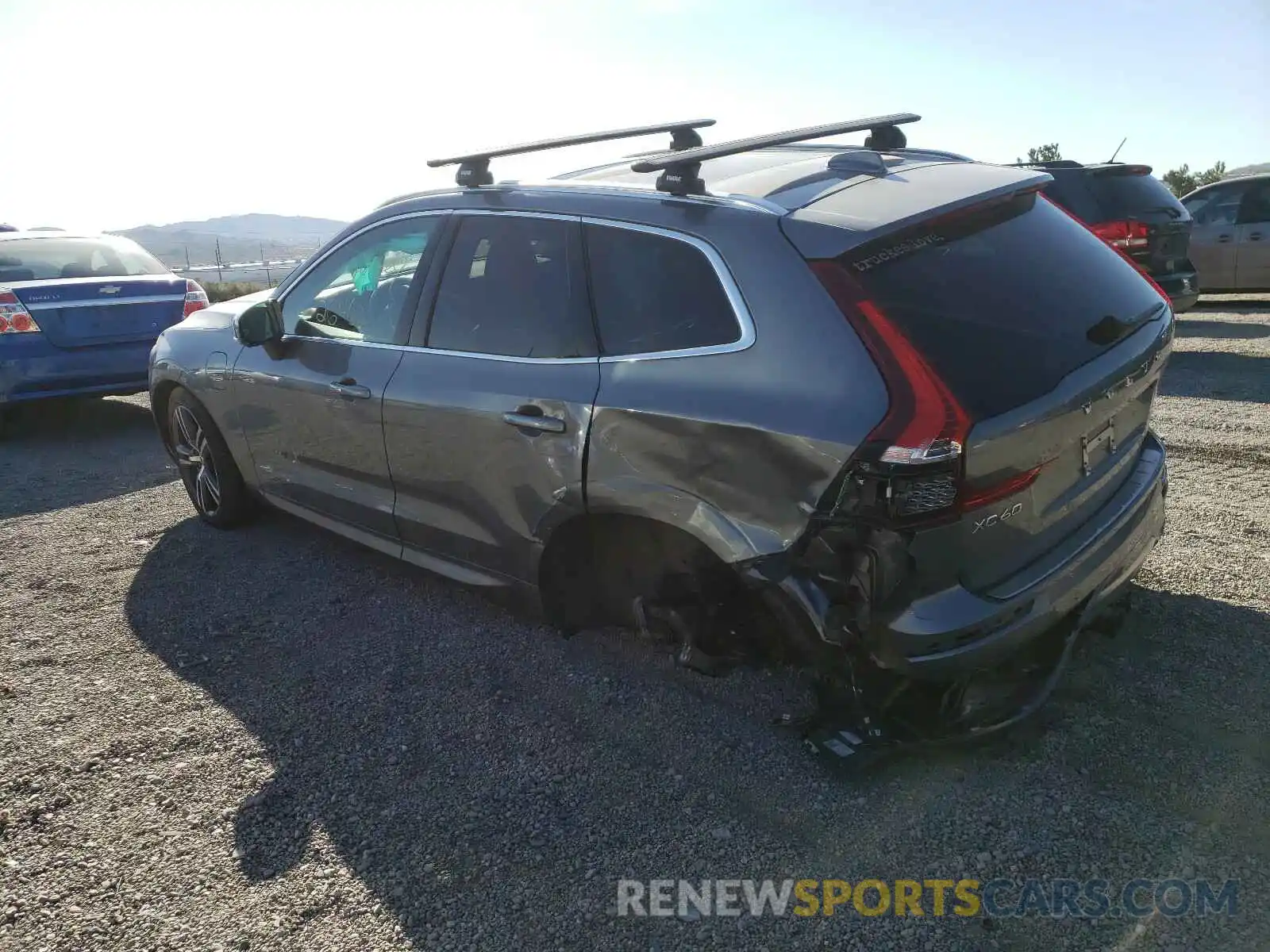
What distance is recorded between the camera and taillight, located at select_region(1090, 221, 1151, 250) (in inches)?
325

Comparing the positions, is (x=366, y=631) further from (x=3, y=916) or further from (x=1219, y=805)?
(x=1219, y=805)

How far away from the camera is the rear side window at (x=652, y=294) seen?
2.79 m

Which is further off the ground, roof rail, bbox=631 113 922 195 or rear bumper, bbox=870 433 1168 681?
roof rail, bbox=631 113 922 195

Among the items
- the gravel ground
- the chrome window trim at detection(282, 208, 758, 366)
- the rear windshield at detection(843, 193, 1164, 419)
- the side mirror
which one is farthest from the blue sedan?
the rear windshield at detection(843, 193, 1164, 419)

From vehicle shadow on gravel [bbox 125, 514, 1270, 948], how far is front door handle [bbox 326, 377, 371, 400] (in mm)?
958

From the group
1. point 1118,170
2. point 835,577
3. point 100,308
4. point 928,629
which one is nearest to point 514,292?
point 835,577

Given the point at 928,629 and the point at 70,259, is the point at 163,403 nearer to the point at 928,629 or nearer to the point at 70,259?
the point at 70,259

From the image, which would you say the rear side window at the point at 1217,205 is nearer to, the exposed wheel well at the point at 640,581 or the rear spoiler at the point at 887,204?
the rear spoiler at the point at 887,204

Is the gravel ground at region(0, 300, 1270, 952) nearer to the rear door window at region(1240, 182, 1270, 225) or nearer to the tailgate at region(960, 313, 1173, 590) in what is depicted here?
the tailgate at region(960, 313, 1173, 590)

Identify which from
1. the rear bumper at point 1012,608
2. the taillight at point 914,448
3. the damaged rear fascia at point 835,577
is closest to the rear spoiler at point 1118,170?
the rear bumper at point 1012,608

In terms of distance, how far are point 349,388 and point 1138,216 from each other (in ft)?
24.1

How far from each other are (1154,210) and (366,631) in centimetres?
775

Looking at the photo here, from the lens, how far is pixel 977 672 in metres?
2.80

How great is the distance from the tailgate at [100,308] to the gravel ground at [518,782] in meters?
3.77
